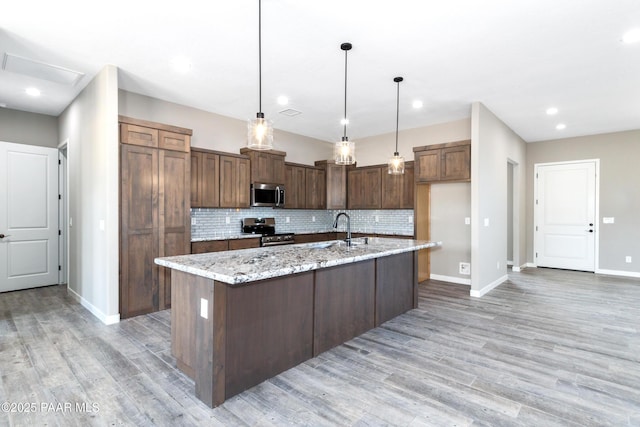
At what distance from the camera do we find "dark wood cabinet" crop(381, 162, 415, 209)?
610cm

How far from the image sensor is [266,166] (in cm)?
573

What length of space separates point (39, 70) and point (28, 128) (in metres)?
2.23

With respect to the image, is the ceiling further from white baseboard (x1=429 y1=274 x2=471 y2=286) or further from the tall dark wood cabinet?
white baseboard (x1=429 y1=274 x2=471 y2=286)

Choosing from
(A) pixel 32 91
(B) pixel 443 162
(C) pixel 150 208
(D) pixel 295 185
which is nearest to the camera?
(C) pixel 150 208

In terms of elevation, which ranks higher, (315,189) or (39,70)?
(39,70)

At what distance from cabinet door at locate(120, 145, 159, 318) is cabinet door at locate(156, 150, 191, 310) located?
6 centimetres

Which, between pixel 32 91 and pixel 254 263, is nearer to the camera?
pixel 254 263

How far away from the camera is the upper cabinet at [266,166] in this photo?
5.54 metres

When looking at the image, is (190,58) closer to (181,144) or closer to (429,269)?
(181,144)

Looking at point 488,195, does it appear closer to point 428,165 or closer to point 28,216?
point 428,165

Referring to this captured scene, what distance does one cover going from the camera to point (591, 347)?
10.4 ft

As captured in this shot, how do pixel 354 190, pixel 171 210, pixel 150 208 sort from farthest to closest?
pixel 354 190 < pixel 171 210 < pixel 150 208

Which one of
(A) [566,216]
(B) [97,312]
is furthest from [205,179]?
(A) [566,216]

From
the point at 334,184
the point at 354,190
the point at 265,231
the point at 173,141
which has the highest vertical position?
the point at 173,141
